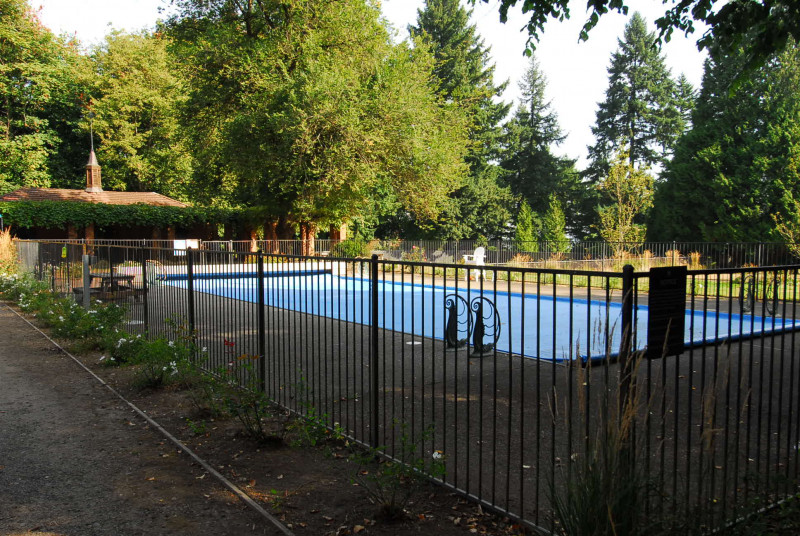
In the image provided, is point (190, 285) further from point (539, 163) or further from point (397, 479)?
point (539, 163)

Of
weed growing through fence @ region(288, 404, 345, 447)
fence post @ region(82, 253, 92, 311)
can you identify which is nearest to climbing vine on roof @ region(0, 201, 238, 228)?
fence post @ region(82, 253, 92, 311)

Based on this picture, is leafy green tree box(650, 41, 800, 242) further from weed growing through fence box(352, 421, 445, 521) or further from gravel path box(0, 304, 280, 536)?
gravel path box(0, 304, 280, 536)

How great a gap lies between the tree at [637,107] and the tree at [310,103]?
26561 millimetres

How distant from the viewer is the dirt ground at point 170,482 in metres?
3.96

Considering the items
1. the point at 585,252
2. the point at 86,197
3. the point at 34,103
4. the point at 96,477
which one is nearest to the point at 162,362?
the point at 96,477

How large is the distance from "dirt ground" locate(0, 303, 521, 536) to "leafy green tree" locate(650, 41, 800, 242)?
33.2 m

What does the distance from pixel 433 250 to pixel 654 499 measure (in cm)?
3243

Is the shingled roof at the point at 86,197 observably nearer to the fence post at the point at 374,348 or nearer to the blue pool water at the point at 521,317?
A: the blue pool water at the point at 521,317

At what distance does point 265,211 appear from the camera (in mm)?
36938

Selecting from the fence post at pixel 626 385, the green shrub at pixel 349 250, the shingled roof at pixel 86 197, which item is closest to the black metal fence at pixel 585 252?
the green shrub at pixel 349 250

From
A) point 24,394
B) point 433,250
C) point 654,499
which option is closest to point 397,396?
point 654,499

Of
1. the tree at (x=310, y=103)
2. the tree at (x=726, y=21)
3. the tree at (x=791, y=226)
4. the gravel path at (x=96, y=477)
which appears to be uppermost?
the tree at (x=310, y=103)

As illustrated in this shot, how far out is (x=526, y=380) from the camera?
312 inches

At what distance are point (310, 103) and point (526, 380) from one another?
21591 mm
